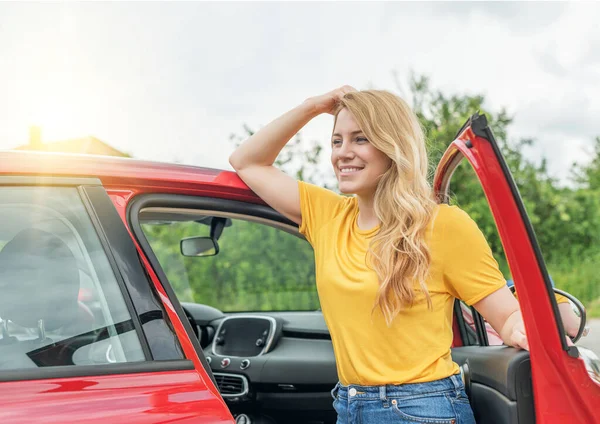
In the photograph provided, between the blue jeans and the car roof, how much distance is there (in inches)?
32.7

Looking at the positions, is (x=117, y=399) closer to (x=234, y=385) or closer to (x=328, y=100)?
(x=328, y=100)

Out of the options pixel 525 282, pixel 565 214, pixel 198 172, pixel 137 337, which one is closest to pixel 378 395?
pixel 525 282

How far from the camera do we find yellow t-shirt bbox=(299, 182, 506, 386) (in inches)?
79.3

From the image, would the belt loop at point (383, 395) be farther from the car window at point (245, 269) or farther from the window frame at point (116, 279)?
the car window at point (245, 269)

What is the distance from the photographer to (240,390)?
3266mm

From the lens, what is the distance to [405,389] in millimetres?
2010

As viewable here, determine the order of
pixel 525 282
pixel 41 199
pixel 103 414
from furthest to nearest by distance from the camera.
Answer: pixel 41 199 → pixel 525 282 → pixel 103 414

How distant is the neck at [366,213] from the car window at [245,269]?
1.98 meters

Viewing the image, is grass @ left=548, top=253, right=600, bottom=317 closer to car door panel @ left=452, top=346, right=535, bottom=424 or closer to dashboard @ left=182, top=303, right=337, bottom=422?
dashboard @ left=182, top=303, right=337, bottom=422

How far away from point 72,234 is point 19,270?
0.53 ft

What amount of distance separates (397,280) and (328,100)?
0.76m

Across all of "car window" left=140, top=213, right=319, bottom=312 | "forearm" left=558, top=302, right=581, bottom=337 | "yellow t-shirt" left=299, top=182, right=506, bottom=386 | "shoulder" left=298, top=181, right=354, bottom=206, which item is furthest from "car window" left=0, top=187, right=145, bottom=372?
"car window" left=140, top=213, right=319, bottom=312

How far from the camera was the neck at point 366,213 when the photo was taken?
7.58 ft

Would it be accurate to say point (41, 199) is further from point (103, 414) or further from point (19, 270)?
point (103, 414)
